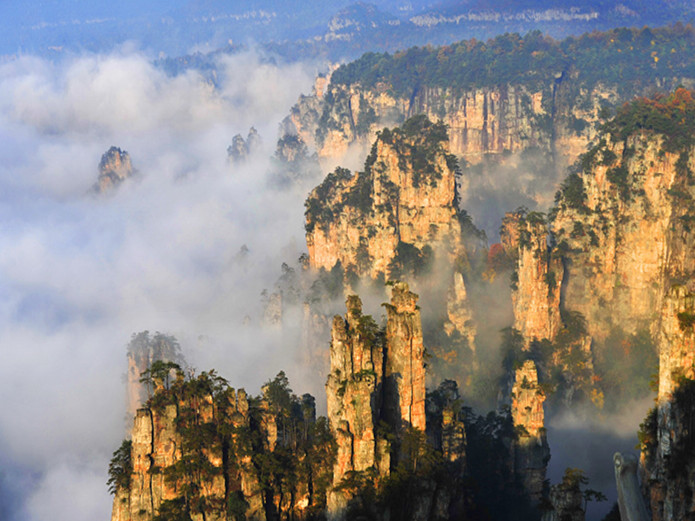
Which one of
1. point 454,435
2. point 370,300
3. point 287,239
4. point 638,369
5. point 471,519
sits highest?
point 287,239

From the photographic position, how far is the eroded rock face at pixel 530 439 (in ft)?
201

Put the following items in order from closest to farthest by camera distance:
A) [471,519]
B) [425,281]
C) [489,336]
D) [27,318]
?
[471,519]
[489,336]
[425,281]
[27,318]

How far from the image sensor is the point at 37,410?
142250 mm

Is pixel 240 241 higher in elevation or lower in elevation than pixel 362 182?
higher

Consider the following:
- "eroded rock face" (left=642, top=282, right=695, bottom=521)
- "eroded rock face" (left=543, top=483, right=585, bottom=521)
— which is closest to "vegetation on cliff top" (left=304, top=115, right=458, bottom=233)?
"eroded rock face" (left=543, top=483, right=585, bottom=521)

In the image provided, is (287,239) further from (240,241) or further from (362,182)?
(362,182)

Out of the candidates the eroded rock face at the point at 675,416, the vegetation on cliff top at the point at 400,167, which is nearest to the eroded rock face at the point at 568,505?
the eroded rock face at the point at 675,416

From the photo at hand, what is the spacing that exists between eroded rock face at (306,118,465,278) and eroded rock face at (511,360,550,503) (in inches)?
1414

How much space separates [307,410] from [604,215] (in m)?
40.5

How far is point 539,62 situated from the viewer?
164250 mm

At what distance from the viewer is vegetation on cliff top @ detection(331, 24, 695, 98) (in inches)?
6255

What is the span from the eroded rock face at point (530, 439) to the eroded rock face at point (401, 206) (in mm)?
35927

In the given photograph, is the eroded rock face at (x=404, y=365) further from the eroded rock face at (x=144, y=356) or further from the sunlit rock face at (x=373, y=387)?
the eroded rock face at (x=144, y=356)

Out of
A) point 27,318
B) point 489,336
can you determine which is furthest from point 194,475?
point 27,318
